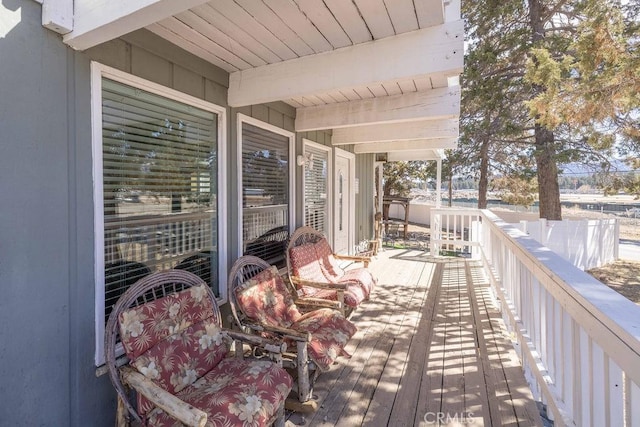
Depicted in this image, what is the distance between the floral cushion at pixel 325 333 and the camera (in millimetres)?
2305

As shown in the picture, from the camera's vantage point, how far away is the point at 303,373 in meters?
2.16

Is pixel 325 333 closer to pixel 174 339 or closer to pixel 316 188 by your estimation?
pixel 174 339

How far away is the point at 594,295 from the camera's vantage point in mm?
1275

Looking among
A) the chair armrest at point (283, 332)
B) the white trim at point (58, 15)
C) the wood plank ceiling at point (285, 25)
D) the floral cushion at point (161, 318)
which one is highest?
the wood plank ceiling at point (285, 25)

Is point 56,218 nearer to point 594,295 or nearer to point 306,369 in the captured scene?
point 306,369

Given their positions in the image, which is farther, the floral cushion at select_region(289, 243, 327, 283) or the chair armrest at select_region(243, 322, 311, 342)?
the floral cushion at select_region(289, 243, 327, 283)

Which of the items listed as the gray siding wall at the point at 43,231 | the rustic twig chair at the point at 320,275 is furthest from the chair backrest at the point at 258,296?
the gray siding wall at the point at 43,231

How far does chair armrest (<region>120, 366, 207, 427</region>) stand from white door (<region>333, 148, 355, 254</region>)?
444 cm

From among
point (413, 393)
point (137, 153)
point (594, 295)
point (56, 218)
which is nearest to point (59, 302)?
point (56, 218)

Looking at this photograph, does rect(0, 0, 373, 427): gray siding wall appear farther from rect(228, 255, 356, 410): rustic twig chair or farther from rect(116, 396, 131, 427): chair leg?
rect(228, 255, 356, 410): rustic twig chair

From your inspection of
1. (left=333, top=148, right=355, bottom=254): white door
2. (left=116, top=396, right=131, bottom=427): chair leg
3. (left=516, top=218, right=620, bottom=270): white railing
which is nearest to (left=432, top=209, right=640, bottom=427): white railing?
(left=116, top=396, right=131, bottom=427): chair leg

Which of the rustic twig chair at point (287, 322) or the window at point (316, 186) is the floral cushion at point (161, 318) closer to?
the rustic twig chair at point (287, 322)

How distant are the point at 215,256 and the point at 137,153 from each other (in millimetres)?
1107

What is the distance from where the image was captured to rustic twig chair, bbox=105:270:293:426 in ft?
5.25
